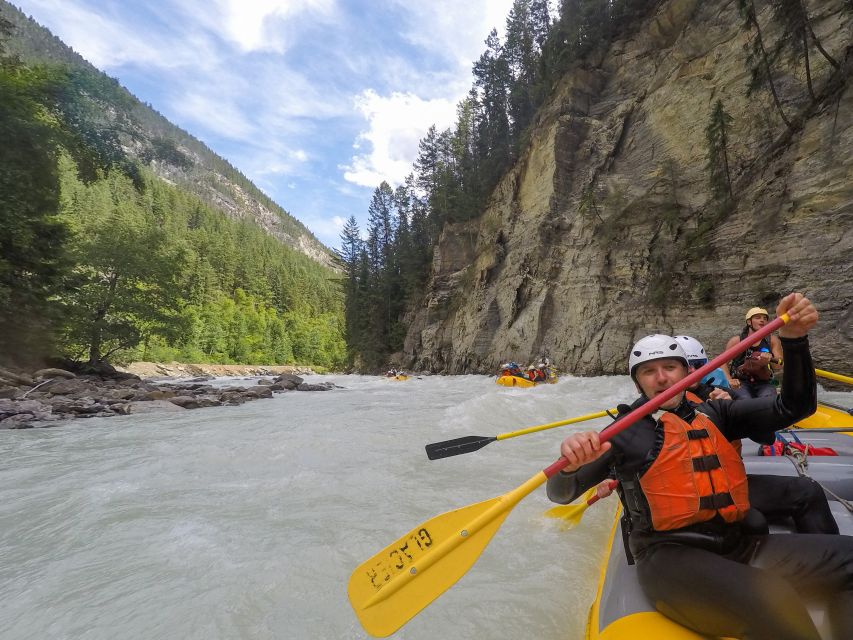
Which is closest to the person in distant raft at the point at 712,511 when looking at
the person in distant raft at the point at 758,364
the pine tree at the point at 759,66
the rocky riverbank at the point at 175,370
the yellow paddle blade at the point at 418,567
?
the yellow paddle blade at the point at 418,567

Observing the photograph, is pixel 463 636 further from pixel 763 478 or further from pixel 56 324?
pixel 56 324

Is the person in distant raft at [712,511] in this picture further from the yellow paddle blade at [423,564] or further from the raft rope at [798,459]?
the raft rope at [798,459]

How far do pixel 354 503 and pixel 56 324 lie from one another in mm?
15808

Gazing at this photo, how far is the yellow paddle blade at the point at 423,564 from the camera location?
1878 millimetres

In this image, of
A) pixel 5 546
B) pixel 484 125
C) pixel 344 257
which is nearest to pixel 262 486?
pixel 5 546

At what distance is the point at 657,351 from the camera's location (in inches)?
86.9

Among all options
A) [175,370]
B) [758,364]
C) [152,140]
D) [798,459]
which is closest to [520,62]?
[152,140]

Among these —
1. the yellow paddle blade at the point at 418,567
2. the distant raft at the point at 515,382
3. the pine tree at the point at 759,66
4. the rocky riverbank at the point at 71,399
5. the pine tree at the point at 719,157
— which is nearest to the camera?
Result: the yellow paddle blade at the point at 418,567

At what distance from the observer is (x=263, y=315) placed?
61438mm

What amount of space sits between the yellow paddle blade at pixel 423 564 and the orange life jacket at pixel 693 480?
0.49 meters

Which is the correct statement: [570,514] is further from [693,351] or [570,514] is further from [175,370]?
[175,370]

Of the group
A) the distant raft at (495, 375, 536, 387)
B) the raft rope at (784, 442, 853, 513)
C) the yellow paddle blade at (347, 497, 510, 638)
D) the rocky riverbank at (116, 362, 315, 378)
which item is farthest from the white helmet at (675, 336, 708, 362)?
the rocky riverbank at (116, 362, 315, 378)

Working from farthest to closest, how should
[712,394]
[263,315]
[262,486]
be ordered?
[263,315] → [262,486] → [712,394]

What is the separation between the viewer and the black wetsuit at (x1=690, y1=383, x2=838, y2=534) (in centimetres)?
212
